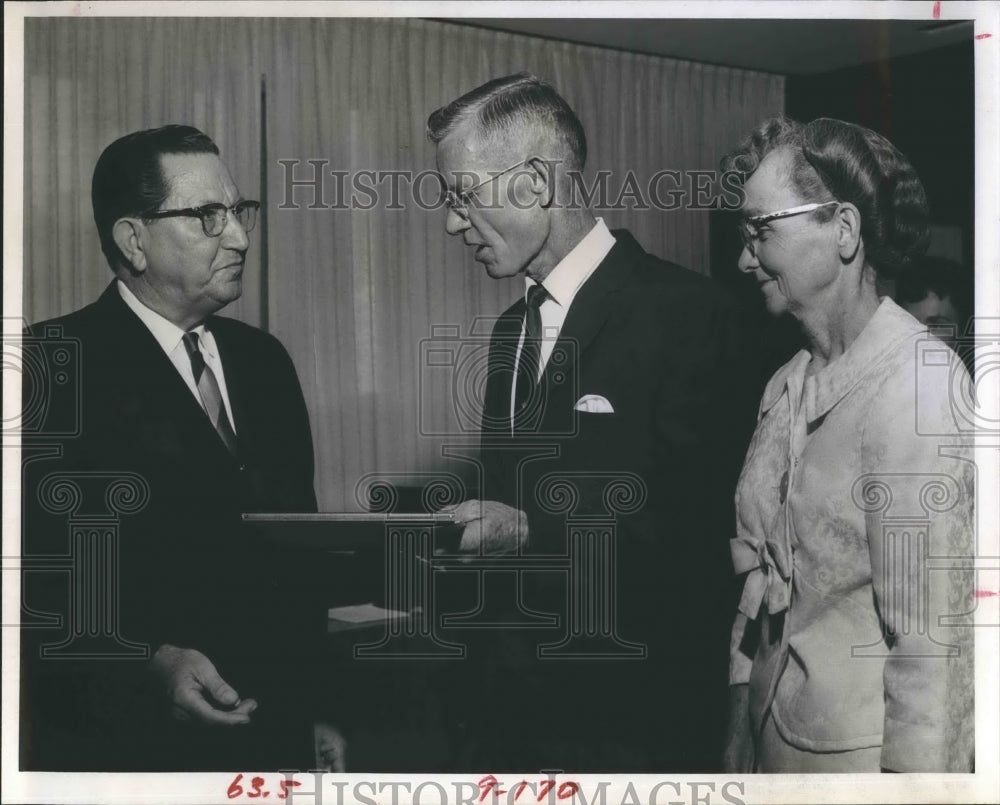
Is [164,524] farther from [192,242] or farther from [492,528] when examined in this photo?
[492,528]

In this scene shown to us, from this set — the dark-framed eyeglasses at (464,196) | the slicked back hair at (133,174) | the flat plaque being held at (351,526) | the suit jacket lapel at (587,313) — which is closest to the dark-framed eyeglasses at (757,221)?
the suit jacket lapel at (587,313)

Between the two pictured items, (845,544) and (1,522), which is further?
(1,522)

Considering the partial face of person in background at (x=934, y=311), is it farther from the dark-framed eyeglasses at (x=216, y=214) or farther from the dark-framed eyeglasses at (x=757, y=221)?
the dark-framed eyeglasses at (x=216, y=214)

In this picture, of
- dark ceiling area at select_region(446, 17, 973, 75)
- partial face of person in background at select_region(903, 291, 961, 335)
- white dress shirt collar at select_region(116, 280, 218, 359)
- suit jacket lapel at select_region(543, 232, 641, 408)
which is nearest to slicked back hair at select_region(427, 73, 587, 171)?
dark ceiling area at select_region(446, 17, 973, 75)

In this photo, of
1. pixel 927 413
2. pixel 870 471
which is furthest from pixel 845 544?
pixel 927 413

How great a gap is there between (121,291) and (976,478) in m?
3.13

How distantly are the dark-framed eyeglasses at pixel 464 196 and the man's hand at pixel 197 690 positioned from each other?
1.83 metres

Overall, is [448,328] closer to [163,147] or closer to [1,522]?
[163,147]

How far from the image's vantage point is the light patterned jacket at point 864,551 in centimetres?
368

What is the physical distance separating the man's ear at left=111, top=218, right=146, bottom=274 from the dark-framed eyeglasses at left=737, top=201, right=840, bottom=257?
2.14 metres

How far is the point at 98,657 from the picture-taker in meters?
3.86

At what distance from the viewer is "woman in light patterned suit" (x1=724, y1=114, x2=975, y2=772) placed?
12.1 ft

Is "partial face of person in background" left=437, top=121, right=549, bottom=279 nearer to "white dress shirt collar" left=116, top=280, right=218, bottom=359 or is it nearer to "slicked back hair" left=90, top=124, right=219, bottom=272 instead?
"slicked back hair" left=90, top=124, right=219, bottom=272

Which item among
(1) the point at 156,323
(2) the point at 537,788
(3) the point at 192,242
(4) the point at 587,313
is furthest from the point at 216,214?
(2) the point at 537,788
